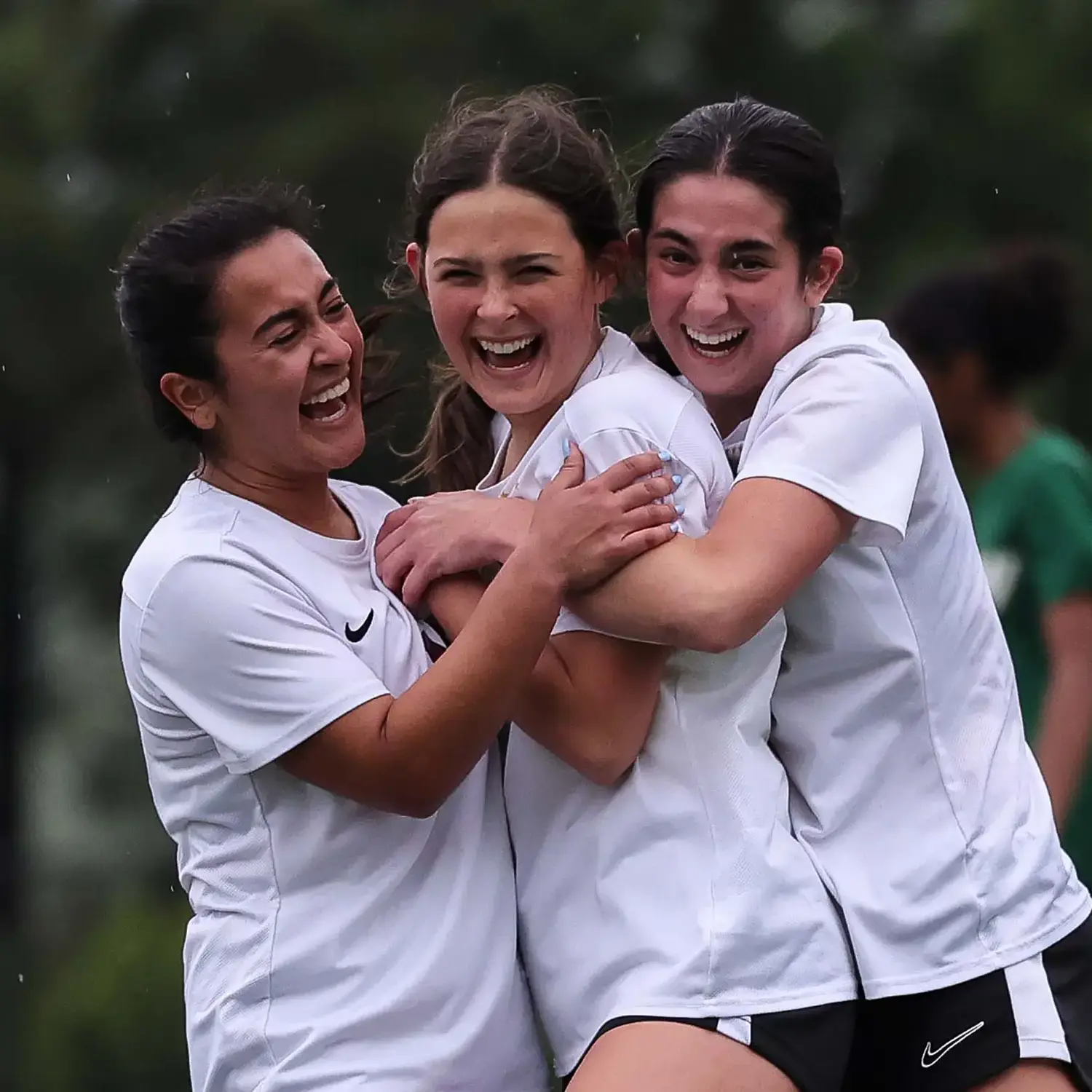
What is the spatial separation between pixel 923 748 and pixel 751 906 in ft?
0.96

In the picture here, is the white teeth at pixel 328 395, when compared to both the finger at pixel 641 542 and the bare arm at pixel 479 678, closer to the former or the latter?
the bare arm at pixel 479 678

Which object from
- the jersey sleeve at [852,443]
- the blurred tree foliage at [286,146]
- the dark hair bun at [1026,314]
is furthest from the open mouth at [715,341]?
the blurred tree foliage at [286,146]

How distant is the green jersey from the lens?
3.80m

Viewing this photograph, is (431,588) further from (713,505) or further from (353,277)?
(353,277)

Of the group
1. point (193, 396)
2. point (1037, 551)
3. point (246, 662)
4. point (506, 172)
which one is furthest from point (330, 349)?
point (1037, 551)

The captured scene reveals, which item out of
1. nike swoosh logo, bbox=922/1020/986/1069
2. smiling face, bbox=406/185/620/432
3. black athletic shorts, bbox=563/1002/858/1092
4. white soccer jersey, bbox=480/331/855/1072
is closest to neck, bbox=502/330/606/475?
smiling face, bbox=406/185/620/432

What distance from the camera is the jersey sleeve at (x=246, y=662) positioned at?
2.36 metres

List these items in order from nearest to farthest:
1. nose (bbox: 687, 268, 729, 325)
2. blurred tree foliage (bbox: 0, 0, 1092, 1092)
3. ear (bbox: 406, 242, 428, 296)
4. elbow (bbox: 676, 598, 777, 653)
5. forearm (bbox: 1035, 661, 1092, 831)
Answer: elbow (bbox: 676, 598, 777, 653) < nose (bbox: 687, 268, 729, 325) < ear (bbox: 406, 242, 428, 296) < forearm (bbox: 1035, 661, 1092, 831) < blurred tree foliage (bbox: 0, 0, 1092, 1092)

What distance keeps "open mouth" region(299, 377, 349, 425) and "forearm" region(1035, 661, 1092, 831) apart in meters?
1.70

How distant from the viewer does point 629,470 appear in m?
2.35

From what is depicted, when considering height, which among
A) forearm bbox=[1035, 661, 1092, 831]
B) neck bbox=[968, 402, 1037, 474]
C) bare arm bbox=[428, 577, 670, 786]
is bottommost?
forearm bbox=[1035, 661, 1092, 831]

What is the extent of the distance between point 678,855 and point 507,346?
0.66 m

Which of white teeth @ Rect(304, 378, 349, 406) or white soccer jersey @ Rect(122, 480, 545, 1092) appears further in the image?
white teeth @ Rect(304, 378, 349, 406)

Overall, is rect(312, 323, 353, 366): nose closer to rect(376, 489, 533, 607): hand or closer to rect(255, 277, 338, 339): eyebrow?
rect(255, 277, 338, 339): eyebrow
